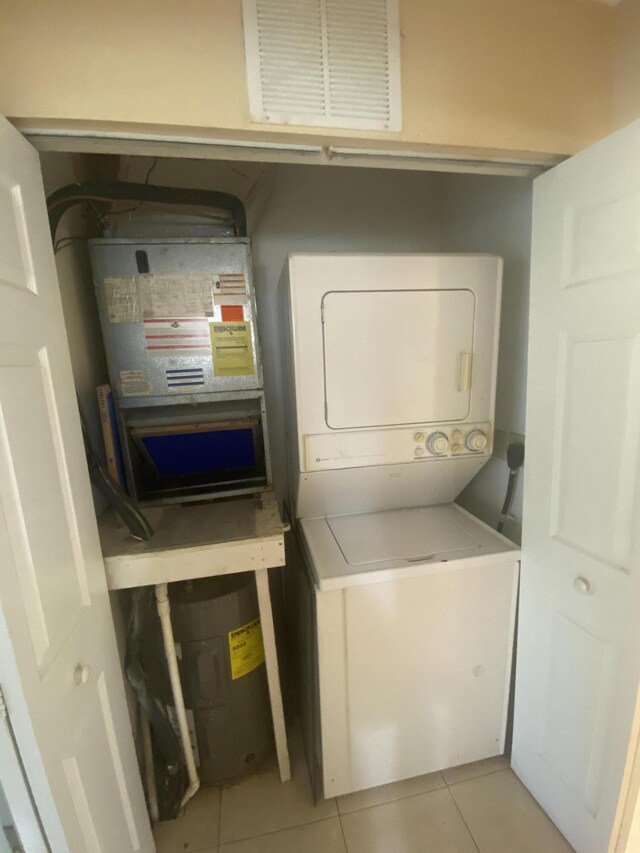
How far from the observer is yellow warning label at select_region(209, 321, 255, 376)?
1.56 meters

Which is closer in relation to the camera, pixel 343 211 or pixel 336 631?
pixel 336 631

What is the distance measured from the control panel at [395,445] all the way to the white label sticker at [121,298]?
33.0 inches

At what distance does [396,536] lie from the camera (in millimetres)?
1495

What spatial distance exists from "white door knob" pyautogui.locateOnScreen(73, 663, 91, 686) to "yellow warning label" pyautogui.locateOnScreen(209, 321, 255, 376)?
104 centimetres

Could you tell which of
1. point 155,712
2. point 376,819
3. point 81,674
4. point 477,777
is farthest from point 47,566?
point 477,777

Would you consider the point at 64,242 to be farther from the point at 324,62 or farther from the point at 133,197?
the point at 324,62

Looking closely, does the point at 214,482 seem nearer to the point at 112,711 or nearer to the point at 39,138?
the point at 112,711

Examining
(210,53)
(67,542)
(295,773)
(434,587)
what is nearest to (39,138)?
(210,53)

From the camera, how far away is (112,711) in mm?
1107

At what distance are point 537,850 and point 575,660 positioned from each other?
72 centimetres

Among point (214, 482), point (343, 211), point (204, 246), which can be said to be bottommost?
point (214, 482)

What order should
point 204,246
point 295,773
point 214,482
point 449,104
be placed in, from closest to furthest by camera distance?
point 449,104 < point 204,246 < point 295,773 < point 214,482

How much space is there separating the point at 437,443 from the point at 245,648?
43.6 inches

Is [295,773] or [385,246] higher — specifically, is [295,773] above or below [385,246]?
below
